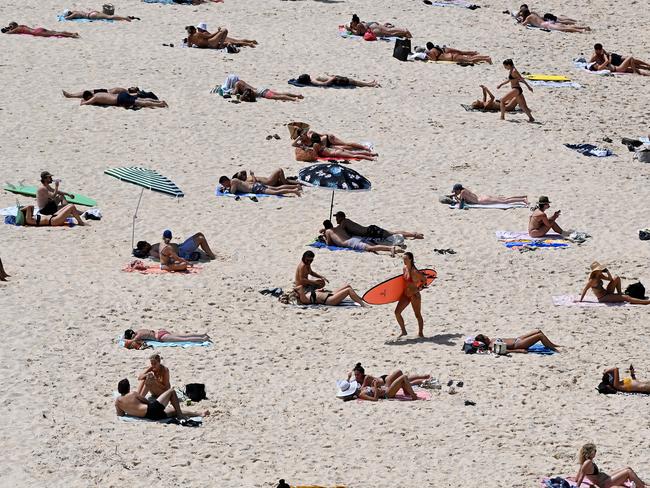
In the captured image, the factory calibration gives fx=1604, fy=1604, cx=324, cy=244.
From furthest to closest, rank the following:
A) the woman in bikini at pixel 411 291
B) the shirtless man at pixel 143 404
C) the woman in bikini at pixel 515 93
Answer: the woman in bikini at pixel 515 93
the woman in bikini at pixel 411 291
the shirtless man at pixel 143 404

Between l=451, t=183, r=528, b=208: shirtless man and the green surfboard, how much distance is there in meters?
5.92

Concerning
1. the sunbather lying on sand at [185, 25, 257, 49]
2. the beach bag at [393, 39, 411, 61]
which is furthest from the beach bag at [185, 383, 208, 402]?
the beach bag at [393, 39, 411, 61]

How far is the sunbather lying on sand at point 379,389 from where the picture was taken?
19.2 m

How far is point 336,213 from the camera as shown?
82.8 ft

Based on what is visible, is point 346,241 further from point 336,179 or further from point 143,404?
point 143,404

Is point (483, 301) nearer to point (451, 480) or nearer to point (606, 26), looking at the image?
point (451, 480)

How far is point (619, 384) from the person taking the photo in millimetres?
19406

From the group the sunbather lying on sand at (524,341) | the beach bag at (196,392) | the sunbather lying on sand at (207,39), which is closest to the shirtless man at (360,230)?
the sunbather lying on sand at (524,341)

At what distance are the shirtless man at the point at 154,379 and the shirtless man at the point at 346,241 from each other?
633 cm

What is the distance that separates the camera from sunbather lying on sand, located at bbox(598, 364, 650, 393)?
63.5 feet

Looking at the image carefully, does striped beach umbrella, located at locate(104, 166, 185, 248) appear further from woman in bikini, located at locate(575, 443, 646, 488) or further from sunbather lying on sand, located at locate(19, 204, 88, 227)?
woman in bikini, located at locate(575, 443, 646, 488)

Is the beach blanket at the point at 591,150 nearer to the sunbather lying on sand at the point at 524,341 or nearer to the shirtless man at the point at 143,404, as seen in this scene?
the sunbather lying on sand at the point at 524,341

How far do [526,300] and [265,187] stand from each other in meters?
5.78

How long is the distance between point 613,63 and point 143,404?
63.4 feet
